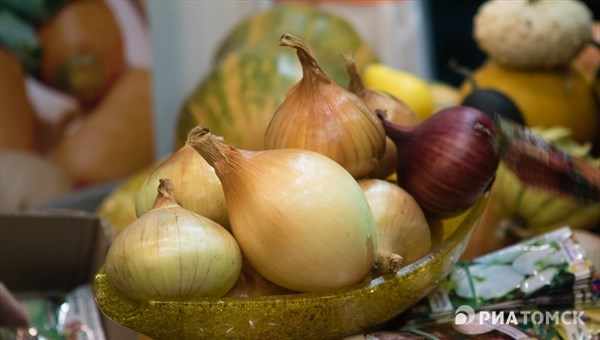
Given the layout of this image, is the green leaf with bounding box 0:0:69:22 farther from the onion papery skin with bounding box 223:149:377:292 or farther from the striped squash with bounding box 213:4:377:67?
the onion papery skin with bounding box 223:149:377:292

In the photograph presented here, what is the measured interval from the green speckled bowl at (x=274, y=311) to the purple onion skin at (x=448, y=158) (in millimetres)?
62

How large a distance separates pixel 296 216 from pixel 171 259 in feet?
0.25

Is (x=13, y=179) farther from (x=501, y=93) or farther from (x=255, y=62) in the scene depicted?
(x=501, y=93)

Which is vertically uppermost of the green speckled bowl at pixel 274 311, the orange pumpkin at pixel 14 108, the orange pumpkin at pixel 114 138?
the green speckled bowl at pixel 274 311

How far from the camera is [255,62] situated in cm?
100

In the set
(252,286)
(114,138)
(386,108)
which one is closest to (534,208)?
(386,108)

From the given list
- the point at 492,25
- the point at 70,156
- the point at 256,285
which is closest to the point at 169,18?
the point at 70,156

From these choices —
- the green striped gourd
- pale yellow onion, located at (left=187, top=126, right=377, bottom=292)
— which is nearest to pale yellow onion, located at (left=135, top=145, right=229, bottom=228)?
pale yellow onion, located at (left=187, top=126, right=377, bottom=292)

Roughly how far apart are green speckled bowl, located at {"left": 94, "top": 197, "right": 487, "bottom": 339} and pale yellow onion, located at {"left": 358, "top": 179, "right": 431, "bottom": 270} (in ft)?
0.06

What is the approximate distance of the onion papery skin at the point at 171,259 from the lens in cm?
41

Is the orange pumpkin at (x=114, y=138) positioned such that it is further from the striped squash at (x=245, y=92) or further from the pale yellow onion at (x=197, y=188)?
the pale yellow onion at (x=197, y=188)

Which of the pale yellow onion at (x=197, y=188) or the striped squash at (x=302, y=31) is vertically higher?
the pale yellow onion at (x=197, y=188)

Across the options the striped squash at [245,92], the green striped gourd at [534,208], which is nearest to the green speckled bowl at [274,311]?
the green striped gourd at [534,208]

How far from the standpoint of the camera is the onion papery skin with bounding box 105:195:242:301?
41cm
